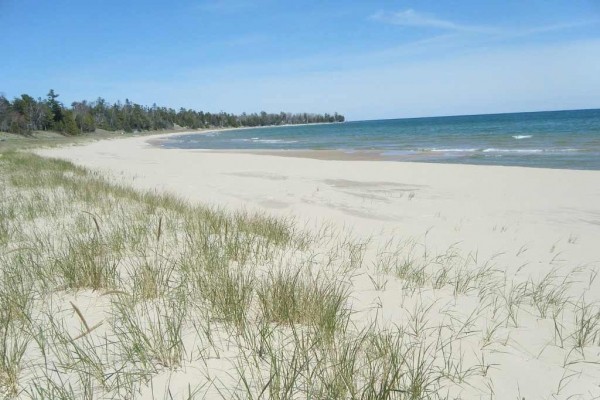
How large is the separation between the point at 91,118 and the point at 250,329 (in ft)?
296

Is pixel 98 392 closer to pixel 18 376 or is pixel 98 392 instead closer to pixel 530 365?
pixel 18 376

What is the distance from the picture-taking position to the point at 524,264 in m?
5.05

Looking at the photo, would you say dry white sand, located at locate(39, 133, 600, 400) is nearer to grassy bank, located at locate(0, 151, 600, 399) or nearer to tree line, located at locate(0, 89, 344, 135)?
grassy bank, located at locate(0, 151, 600, 399)

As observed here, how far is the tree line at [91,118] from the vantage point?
6153 cm

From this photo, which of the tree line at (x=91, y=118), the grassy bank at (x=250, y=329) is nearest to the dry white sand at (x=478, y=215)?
the grassy bank at (x=250, y=329)

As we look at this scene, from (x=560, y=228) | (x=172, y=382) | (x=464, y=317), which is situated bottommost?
(x=560, y=228)

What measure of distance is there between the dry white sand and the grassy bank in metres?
0.06

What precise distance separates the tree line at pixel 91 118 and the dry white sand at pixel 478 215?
6099 centimetres

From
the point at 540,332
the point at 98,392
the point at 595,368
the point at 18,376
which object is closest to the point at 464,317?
the point at 540,332

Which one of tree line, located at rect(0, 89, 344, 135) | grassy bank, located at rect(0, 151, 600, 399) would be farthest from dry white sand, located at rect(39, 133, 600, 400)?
tree line, located at rect(0, 89, 344, 135)

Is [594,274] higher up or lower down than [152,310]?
lower down

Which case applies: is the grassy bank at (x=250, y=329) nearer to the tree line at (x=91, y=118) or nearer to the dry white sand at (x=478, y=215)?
the dry white sand at (x=478, y=215)

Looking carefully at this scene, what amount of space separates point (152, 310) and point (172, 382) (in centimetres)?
81

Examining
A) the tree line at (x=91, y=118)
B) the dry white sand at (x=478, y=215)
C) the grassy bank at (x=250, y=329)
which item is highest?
the tree line at (x=91, y=118)
